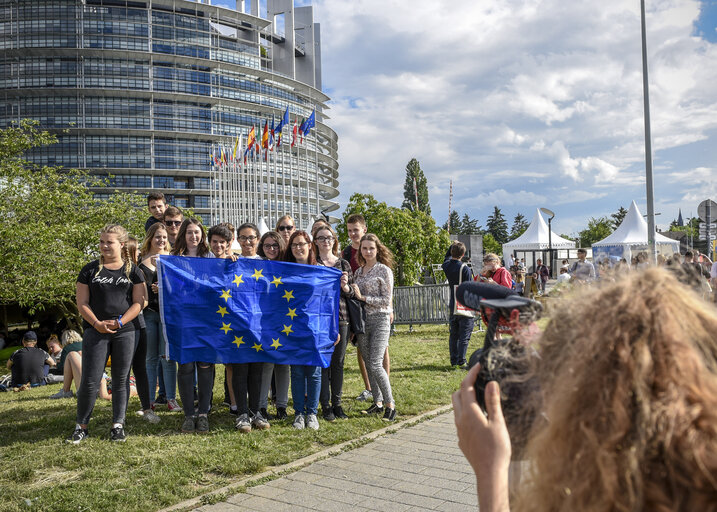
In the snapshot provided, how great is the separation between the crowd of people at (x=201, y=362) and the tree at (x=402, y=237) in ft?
63.8

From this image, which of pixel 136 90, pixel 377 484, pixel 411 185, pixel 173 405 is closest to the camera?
pixel 377 484

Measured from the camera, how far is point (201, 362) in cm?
625

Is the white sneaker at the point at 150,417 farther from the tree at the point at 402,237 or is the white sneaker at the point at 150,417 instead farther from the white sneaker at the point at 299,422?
the tree at the point at 402,237

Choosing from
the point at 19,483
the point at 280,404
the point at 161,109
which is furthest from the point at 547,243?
the point at 161,109

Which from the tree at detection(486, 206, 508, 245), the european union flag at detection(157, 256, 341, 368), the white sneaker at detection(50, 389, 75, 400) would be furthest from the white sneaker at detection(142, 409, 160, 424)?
the tree at detection(486, 206, 508, 245)

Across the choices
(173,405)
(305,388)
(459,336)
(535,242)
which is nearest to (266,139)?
(535,242)

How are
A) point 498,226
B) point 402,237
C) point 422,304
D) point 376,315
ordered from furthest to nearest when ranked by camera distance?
point 498,226, point 402,237, point 422,304, point 376,315

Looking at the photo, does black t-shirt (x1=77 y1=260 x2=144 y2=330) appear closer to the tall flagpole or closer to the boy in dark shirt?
the boy in dark shirt

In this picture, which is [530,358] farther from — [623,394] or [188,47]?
[188,47]

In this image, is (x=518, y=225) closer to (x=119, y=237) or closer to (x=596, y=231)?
(x=596, y=231)

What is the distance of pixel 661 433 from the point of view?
788mm

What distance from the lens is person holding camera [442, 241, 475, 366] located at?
9.80m

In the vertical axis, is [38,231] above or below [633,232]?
below

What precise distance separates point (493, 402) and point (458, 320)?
877 cm
